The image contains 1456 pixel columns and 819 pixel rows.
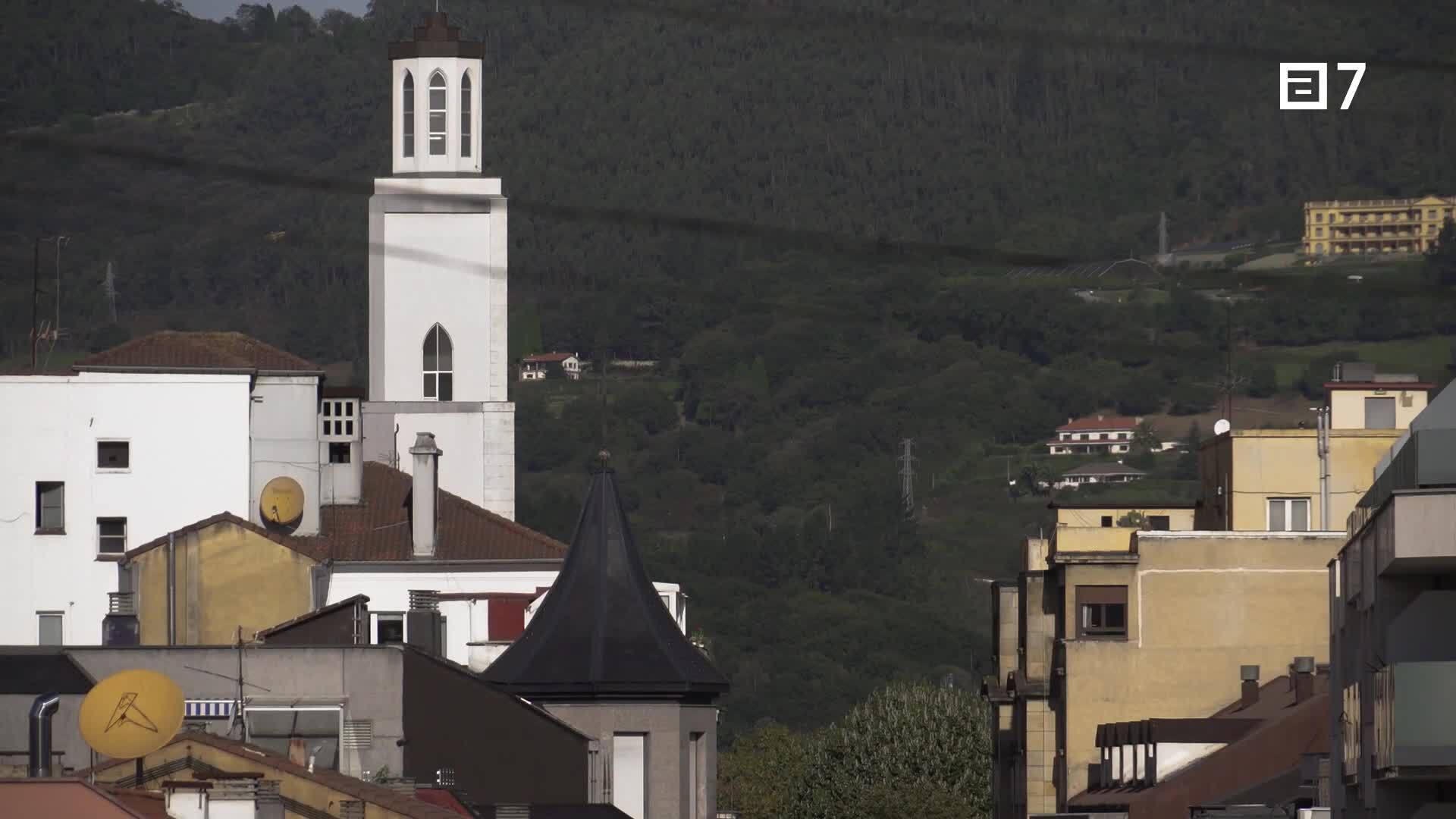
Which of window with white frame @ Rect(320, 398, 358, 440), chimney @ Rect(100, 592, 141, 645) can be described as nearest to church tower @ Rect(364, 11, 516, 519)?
window with white frame @ Rect(320, 398, 358, 440)

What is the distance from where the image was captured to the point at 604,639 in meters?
59.6

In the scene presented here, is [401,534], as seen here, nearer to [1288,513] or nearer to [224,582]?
[224,582]

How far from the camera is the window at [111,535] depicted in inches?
3191

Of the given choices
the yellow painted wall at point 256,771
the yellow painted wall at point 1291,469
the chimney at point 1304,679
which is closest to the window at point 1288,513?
the yellow painted wall at point 1291,469

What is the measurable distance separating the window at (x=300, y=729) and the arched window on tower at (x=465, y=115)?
7513 centimetres

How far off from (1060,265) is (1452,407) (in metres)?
11.9

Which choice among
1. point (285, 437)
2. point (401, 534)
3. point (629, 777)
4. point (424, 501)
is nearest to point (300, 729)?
point (629, 777)

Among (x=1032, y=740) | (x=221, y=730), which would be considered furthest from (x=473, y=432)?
(x=221, y=730)

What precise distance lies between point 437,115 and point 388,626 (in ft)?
167

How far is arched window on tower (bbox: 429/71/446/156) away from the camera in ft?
391

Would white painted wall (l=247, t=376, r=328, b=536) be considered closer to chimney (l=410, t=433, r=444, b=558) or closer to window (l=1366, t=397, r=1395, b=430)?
chimney (l=410, t=433, r=444, b=558)

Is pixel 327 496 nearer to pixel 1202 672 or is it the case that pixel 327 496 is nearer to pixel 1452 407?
pixel 1202 672

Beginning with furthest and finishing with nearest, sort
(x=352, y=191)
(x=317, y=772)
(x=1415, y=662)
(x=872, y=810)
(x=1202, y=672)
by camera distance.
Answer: (x=872, y=810)
(x=1202, y=672)
(x=317, y=772)
(x=1415, y=662)
(x=352, y=191)

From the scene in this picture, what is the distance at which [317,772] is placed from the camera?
37094 millimetres
